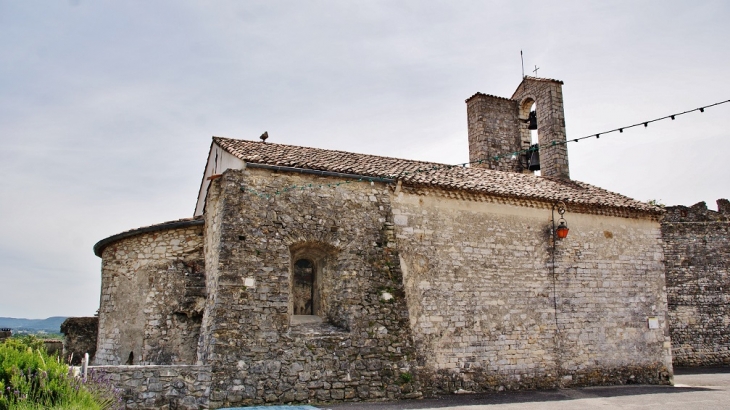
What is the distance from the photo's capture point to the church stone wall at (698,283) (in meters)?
20.0

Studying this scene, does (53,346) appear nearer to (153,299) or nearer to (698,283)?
(153,299)

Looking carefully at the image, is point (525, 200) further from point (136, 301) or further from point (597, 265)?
point (136, 301)

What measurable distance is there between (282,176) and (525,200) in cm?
653

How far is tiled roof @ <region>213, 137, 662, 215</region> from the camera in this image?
40.2 ft

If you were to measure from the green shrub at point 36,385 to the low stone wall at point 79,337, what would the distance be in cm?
796

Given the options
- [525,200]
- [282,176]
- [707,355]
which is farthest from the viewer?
[707,355]

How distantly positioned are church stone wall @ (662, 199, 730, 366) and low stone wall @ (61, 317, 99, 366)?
19.4 metres

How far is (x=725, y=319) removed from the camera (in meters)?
20.3

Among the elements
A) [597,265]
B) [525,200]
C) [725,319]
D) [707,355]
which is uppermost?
[525,200]

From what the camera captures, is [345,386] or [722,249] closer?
[345,386]

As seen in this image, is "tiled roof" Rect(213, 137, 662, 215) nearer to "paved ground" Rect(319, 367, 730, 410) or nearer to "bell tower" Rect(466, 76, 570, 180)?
"bell tower" Rect(466, 76, 570, 180)

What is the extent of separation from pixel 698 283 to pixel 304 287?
53.7 feet

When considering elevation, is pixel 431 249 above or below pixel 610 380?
above

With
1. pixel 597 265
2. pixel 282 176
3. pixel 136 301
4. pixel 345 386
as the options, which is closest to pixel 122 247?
pixel 136 301
